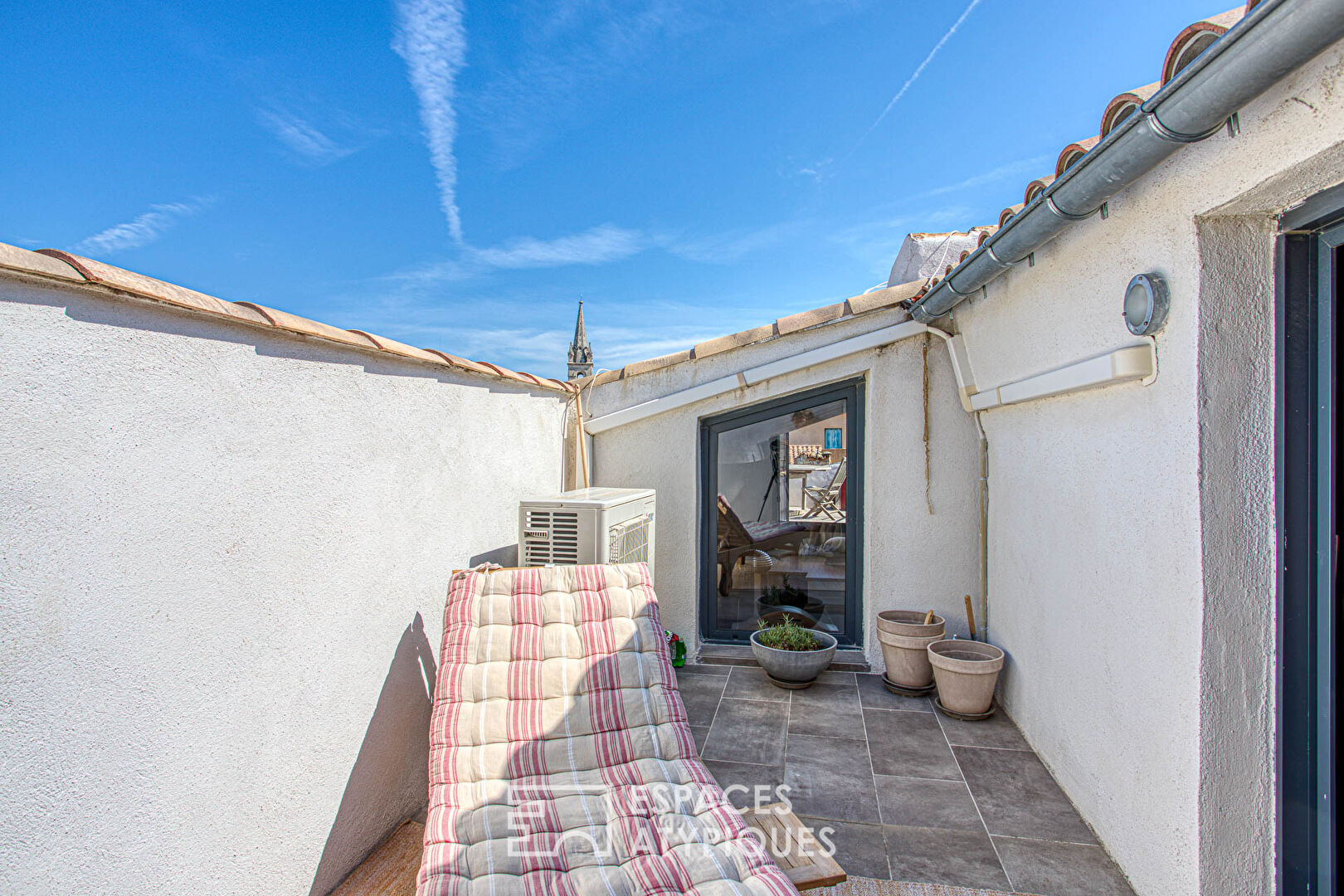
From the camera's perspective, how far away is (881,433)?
4312 millimetres

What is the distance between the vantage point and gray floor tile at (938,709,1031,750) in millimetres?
3230

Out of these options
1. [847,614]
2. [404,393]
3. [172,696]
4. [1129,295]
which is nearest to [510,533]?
[404,393]

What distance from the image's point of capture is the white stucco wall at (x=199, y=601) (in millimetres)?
1237

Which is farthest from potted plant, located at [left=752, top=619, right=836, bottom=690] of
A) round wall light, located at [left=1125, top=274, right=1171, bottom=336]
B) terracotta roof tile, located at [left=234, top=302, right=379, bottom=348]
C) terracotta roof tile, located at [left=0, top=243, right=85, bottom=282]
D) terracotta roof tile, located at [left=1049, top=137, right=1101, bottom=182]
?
terracotta roof tile, located at [left=0, top=243, right=85, bottom=282]

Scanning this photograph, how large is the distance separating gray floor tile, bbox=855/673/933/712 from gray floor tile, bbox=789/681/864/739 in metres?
0.06

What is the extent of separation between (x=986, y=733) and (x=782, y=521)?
6.64ft

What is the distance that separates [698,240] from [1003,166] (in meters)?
4.50

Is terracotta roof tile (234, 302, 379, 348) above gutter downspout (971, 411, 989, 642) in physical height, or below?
above

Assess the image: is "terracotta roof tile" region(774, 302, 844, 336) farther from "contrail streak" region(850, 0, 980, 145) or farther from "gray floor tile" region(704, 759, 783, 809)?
"gray floor tile" region(704, 759, 783, 809)

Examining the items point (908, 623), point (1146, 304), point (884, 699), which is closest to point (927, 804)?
point (884, 699)

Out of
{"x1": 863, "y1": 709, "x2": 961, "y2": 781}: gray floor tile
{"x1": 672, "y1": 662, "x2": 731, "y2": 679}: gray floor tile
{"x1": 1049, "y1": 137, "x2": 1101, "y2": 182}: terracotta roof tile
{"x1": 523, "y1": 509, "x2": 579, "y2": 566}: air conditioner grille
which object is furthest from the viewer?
{"x1": 672, "y1": 662, "x2": 731, "y2": 679}: gray floor tile

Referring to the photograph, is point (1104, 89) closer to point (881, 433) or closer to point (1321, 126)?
point (1321, 126)

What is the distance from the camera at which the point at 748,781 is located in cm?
292

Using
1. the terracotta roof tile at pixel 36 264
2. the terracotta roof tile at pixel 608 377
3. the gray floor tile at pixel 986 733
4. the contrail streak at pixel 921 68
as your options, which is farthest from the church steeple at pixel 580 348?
the terracotta roof tile at pixel 36 264
